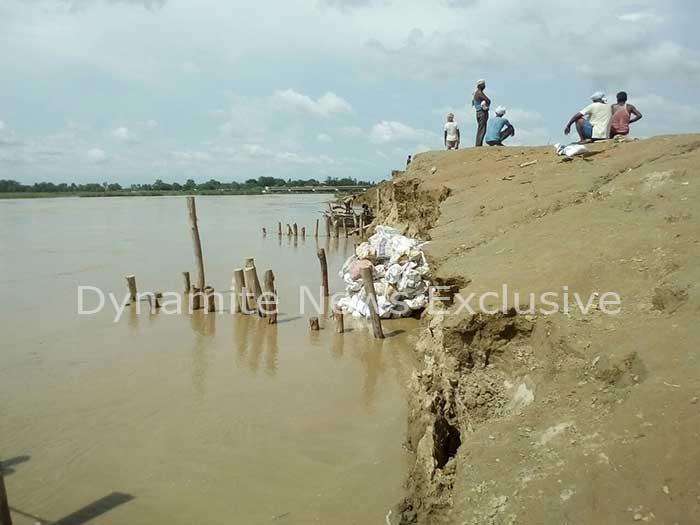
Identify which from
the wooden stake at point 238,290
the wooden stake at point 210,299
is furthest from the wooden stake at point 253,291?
the wooden stake at point 210,299

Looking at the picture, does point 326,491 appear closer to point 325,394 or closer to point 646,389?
point 325,394

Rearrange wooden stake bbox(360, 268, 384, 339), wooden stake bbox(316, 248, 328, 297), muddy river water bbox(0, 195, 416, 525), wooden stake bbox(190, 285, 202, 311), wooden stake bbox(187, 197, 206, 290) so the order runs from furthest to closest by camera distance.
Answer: wooden stake bbox(316, 248, 328, 297), wooden stake bbox(190, 285, 202, 311), wooden stake bbox(187, 197, 206, 290), wooden stake bbox(360, 268, 384, 339), muddy river water bbox(0, 195, 416, 525)

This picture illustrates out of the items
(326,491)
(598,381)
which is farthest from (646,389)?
(326,491)

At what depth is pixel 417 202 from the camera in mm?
14031

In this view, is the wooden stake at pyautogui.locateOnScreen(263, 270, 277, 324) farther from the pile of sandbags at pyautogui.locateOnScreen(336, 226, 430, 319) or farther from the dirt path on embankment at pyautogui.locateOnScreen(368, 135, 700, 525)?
the dirt path on embankment at pyautogui.locateOnScreen(368, 135, 700, 525)

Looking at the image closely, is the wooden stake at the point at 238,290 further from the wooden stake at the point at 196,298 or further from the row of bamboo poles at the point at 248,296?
the wooden stake at the point at 196,298

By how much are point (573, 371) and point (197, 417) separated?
4931mm

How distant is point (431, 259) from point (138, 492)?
4.51 meters

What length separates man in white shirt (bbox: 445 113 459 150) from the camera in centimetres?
1567

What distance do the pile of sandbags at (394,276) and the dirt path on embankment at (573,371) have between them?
2497 millimetres

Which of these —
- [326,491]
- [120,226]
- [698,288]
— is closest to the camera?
[698,288]

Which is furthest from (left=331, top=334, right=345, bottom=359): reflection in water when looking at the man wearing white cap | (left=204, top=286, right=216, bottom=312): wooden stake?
the man wearing white cap

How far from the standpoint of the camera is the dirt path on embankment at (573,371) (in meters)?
2.88

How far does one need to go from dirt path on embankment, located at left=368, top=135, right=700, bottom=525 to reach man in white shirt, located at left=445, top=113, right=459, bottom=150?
7675 millimetres
